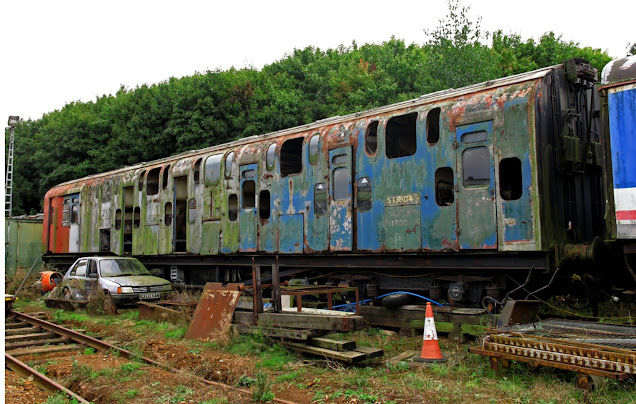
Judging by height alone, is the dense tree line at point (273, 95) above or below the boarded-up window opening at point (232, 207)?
above

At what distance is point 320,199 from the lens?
11.0 m

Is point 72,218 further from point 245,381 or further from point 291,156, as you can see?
point 245,381

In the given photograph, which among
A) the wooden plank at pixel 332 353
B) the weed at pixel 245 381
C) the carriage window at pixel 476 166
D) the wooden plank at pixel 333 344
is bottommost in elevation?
the weed at pixel 245 381

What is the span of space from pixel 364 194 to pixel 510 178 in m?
2.81

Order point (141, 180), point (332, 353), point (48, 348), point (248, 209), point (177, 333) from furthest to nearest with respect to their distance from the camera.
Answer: point (141, 180)
point (248, 209)
point (177, 333)
point (48, 348)
point (332, 353)

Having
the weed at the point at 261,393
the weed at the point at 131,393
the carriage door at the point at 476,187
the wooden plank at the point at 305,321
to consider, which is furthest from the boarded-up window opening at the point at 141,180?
the weed at the point at 261,393

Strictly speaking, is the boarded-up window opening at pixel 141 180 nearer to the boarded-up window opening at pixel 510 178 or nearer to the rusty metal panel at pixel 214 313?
the rusty metal panel at pixel 214 313

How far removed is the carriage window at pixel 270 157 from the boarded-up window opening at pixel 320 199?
157cm

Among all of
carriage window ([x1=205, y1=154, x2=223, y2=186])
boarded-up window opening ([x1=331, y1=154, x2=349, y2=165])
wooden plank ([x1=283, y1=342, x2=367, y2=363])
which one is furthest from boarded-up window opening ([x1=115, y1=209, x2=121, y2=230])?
wooden plank ([x1=283, y1=342, x2=367, y2=363])

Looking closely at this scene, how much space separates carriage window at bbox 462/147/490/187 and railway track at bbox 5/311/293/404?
193 inches

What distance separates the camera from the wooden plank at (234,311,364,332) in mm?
7082

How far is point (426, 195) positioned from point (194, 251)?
7.31m

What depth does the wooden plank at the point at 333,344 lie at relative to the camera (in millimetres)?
7062

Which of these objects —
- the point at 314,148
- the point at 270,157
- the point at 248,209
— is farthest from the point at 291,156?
the point at 248,209
